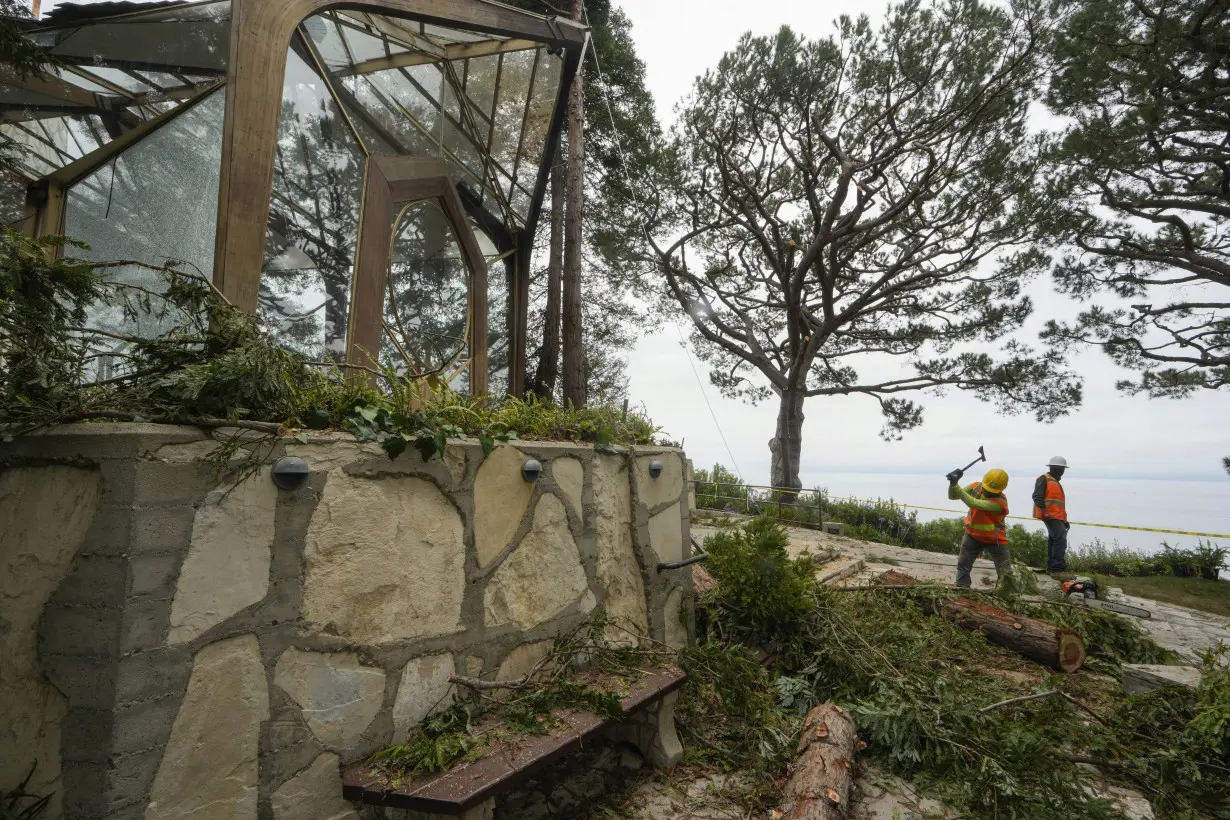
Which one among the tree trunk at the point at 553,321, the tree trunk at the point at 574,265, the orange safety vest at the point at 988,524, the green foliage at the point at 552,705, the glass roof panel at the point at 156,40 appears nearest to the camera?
the green foliage at the point at 552,705

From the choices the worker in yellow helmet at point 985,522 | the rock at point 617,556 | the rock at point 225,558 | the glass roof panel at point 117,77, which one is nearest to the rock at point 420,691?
the rock at point 225,558

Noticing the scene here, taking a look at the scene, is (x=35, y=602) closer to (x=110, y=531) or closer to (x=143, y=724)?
(x=110, y=531)

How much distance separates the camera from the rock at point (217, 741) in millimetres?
1521

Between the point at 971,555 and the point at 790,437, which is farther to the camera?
the point at 790,437

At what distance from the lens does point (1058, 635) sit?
4348mm

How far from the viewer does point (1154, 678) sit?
3502 mm

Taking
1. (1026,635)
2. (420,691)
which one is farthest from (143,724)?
(1026,635)

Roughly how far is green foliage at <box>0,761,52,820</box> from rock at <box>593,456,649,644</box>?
2058mm

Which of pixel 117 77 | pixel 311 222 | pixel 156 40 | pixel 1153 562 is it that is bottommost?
pixel 1153 562

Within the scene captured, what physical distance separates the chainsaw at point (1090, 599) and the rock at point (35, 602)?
6.95 meters

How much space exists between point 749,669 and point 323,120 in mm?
4940

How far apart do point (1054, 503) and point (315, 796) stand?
33.3 ft

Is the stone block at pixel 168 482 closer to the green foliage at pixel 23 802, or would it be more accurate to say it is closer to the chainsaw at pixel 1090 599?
the green foliage at pixel 23 802

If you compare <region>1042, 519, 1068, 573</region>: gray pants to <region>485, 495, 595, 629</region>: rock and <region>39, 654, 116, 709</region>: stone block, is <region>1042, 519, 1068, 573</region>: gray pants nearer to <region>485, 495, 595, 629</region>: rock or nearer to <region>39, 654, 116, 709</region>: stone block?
<region>485, 495, 595, 629</region>: rock
